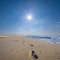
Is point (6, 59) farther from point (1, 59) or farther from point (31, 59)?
point (31, 59)

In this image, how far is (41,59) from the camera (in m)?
5.18

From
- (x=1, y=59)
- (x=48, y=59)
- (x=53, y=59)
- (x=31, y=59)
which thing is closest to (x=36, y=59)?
(x=31, y=59)

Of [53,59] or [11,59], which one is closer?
[11,59]

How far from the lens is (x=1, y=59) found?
4.88 m

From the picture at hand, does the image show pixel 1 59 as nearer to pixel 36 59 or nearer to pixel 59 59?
pixel 36 59

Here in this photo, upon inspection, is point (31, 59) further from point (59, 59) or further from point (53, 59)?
point (59, 59)

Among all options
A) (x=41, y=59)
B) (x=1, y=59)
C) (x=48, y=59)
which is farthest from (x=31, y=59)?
(x=1, y=59)

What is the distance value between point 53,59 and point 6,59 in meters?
2.97


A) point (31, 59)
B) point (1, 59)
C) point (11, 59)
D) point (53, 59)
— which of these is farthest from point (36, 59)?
point (1, 59)

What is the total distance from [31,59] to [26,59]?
1.05ft

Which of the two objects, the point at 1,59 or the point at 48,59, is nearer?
the point at 1,59

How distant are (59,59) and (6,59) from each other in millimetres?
3380

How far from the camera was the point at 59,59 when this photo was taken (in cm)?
539

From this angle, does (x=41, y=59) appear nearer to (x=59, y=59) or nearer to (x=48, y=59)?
(x=48, y=59)
